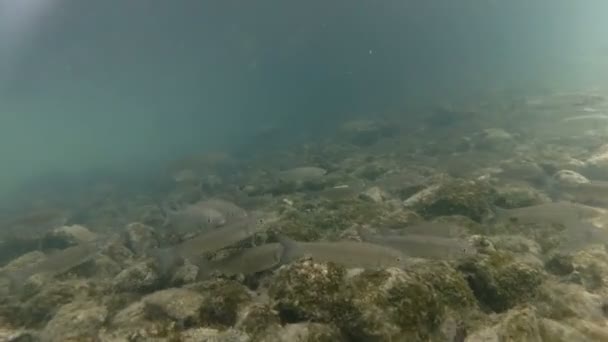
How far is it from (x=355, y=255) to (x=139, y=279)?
3.27 m

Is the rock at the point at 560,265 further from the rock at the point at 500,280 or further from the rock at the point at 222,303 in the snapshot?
the rock at the point at 222,303

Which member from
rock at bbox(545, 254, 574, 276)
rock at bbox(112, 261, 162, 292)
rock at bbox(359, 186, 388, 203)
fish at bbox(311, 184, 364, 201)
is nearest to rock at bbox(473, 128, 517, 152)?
rock at bbox(359, 186, 388, 203)

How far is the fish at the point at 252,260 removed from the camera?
517 cm

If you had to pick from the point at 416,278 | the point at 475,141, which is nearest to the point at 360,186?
the point at 416,278

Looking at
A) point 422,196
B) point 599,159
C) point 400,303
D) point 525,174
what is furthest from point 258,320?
point 599,159

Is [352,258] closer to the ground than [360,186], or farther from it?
farther from it

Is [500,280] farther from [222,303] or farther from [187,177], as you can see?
[187,177]

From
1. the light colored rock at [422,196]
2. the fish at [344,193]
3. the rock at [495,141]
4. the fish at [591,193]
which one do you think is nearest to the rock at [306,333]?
the light colored rock at [422,196]

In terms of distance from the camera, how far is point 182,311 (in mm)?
4648

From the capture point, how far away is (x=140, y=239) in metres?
9.31

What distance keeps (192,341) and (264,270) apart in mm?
1667

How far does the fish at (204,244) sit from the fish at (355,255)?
3.44 ft

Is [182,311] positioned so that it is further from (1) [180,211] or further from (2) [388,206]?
(2) [388,206]

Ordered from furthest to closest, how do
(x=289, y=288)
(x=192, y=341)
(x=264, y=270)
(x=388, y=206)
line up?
(x=388, y=206) → (x=264, y=270) → (x=289, y=288) → (x=192, y=341)
